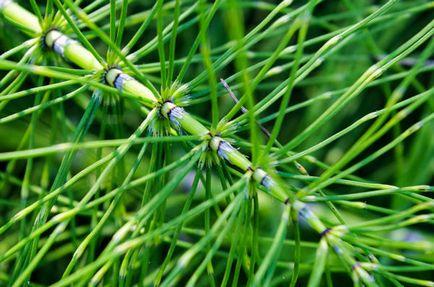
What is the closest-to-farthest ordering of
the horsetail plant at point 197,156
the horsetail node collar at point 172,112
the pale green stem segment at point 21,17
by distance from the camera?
the horsetail plant at point 197,156 → the horsetail node collar at point 172,112 → the pale green stem segment at point 21,17

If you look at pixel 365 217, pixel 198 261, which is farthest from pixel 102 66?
pixel 365 217

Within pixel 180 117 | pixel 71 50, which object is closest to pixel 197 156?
pixel 180 117

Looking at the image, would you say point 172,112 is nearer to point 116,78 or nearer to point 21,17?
point 116,78

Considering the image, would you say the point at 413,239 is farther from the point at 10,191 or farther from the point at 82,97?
the point at 10,191

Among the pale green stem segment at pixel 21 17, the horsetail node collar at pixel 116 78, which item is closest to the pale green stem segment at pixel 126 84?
the horsetail node collar at pixel 116 78

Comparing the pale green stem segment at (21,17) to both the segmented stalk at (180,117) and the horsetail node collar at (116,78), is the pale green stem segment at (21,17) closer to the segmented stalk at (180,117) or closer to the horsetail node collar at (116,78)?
the segmented stalk at (180,117)

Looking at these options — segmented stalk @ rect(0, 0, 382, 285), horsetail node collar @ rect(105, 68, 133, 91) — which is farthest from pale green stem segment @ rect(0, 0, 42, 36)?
horsetail node collar @ rect(105, 68, 133, 91)
